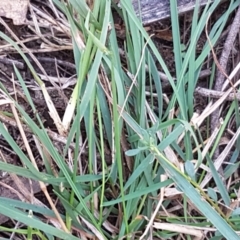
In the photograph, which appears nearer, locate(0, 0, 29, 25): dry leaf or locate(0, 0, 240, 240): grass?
locate(0, 0, 240, 240): grass

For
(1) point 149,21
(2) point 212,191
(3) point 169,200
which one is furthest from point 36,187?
(1) point 149,21

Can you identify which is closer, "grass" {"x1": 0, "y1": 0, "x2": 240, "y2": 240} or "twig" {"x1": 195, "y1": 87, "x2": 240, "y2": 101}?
"grass" {"x1": 0, "y1": 0, "x2": 240, "y2": 240}

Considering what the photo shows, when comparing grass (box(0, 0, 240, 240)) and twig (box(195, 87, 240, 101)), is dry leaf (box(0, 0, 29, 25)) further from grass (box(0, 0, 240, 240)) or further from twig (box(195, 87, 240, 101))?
twig (box(195, 87, 240, 101))

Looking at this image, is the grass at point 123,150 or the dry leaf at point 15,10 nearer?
the grass at point 123,150

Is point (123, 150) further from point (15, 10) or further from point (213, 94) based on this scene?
point (15, 10)

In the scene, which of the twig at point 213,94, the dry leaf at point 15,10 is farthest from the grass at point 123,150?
the dry leaf at point 15,10

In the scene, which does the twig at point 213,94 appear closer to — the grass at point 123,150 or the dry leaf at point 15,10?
the grass at point 123,150

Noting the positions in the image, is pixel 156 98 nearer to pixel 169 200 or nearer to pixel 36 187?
pixel 169 200

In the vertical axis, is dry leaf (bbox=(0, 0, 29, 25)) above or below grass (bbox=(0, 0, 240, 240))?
above

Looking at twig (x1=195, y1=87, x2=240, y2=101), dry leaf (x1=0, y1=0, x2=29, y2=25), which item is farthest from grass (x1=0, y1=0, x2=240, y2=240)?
dry leaf (x1=0, y1=0, x2=29, y2=25)
